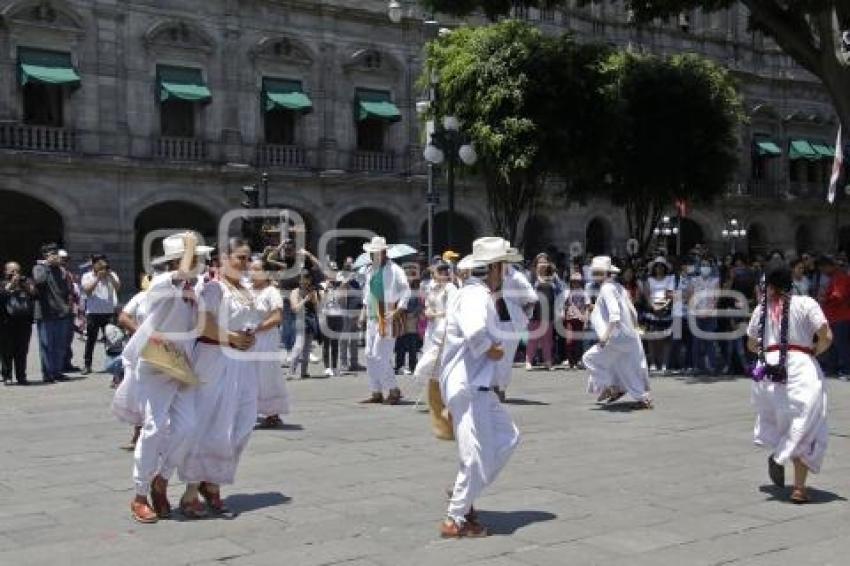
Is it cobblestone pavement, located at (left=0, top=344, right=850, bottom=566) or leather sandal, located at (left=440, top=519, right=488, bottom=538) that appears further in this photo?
leather sandal, located at (left=440, top=519, right=488, bottom=538)

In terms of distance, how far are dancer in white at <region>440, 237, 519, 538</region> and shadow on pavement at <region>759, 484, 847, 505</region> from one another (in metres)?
2.09

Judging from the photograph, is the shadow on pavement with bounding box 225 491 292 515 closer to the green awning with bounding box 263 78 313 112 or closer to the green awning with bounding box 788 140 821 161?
the green awning with bounding box 263 78 313 112

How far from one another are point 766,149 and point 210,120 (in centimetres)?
2204

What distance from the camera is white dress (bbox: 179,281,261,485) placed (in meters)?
6.75

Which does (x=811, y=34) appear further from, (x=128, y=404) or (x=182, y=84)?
(x=182, y=84)

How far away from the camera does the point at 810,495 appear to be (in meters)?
7.23

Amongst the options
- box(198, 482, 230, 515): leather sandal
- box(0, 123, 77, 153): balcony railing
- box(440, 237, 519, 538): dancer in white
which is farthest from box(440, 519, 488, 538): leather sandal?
box(0, 123, 77, 153): balcony railing

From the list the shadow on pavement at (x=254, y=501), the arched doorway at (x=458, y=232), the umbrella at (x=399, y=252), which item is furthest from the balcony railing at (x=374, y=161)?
the shadow on pavement at (x=254, y=501)

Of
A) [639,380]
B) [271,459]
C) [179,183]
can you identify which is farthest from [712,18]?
[271,459]

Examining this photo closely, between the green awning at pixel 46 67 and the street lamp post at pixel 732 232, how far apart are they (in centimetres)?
2456

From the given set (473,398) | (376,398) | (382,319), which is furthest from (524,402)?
(473,398)

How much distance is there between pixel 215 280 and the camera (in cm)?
706

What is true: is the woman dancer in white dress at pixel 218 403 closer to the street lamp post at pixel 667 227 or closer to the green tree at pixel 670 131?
the green tree at pixel 670 131

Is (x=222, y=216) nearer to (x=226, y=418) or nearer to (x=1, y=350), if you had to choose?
(x=1, y=350)
